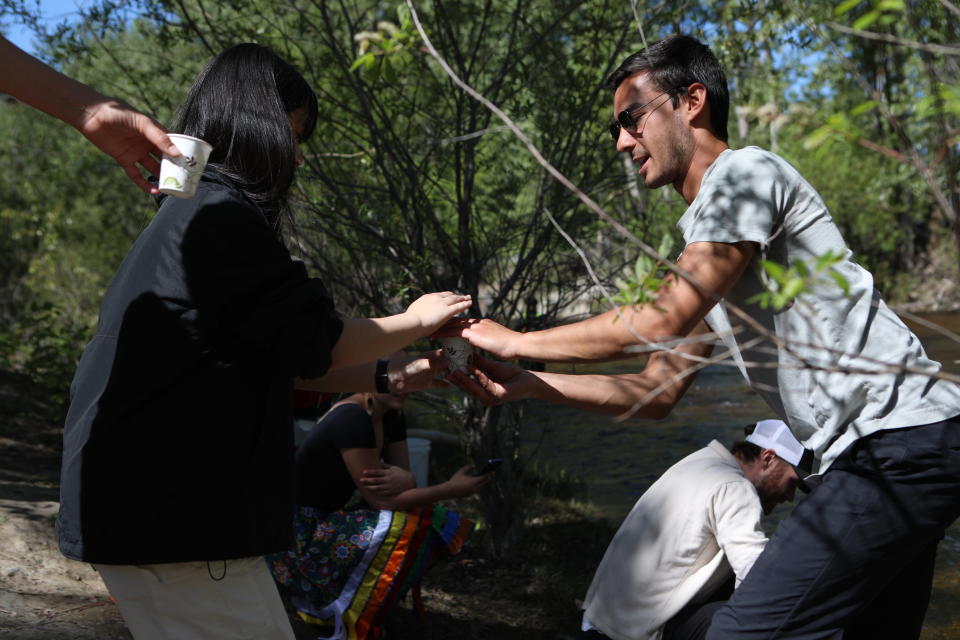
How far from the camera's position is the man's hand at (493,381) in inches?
119

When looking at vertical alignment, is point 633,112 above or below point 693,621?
above

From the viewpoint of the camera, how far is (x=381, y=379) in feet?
9.53

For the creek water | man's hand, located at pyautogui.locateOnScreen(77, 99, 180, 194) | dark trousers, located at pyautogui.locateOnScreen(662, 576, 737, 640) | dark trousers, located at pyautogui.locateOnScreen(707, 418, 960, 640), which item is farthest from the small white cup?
the creek water

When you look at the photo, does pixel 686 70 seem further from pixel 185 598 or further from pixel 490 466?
pixel 490 466

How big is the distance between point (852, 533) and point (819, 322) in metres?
0.51

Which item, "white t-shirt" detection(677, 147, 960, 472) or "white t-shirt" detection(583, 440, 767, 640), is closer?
"white t-shirt" detection(677, 147, 960, 472)

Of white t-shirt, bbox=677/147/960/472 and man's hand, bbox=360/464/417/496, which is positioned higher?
white t-shirt, bbox=677/147/960/472

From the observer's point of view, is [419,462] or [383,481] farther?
[419,462]

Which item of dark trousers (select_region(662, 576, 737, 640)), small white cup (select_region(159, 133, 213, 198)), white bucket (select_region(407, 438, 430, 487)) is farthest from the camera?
white bucket (select_region(407, 438, 430, 487))

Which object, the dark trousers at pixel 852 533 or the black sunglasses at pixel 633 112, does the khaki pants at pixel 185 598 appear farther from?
the black sunglasses at pixel 633 112

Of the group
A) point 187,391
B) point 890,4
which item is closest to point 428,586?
point 187,391

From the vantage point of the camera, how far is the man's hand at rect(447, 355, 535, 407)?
3016mm

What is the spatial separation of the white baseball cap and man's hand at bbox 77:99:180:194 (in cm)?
252

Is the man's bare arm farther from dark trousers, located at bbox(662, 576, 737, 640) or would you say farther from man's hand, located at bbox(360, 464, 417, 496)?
man's hand, located at bbox(360, 464, 417, 496)
